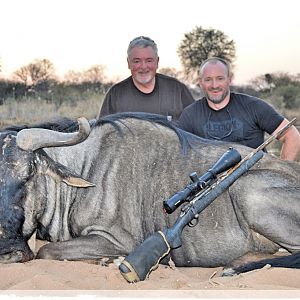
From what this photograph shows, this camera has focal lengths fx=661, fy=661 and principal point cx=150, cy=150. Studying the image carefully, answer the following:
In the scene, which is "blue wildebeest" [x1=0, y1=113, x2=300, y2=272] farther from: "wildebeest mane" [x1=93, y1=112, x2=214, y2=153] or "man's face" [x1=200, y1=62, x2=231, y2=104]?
"man's face" [x1=200, y1=62, x2=231, y2=104]

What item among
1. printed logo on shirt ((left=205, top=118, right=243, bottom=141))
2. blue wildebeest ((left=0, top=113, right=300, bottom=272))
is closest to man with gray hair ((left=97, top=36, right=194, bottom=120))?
printed logo on shirt ((left=205, top=118, right=243, bottom=141))

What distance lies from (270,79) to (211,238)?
81.6ft

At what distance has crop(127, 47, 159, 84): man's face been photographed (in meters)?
7.78

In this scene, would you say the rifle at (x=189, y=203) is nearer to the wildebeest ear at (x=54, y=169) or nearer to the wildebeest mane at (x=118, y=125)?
the wildebeest mane at (x=118, y=125)

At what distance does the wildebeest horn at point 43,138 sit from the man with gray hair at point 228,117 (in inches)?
75.3

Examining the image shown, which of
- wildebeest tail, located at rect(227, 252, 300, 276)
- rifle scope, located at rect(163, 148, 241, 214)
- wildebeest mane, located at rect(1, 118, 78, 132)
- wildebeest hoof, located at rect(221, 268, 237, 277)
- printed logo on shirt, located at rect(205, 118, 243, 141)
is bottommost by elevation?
wildebeest hoof, located at rect(221, 268, 237, 277)

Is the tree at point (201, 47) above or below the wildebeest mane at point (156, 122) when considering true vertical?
above

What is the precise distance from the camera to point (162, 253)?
419 centimetres

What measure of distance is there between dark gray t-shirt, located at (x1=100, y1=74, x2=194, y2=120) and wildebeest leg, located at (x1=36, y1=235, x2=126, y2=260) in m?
3.09

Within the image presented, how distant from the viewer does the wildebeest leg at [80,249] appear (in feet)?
16.0

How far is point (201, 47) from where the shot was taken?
99.0ft

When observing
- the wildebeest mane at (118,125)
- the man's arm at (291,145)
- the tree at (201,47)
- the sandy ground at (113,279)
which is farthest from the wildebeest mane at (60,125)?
the tree at (201,47)

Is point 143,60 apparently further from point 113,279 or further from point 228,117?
point 113,279

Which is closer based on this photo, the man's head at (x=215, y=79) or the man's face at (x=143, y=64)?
the man's head at (x=215, y=79)
